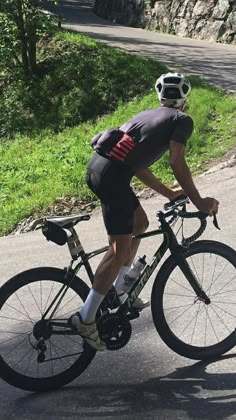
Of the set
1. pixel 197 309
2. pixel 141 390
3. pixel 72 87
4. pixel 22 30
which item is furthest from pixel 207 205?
pixel 22 30

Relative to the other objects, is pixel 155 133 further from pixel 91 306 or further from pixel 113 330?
pixel 113 330

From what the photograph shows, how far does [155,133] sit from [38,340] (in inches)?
56.5

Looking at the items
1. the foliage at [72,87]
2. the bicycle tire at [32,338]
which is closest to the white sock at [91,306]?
the bicycle tire at [32,338]

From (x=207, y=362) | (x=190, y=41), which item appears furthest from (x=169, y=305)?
(x=190, y=41)

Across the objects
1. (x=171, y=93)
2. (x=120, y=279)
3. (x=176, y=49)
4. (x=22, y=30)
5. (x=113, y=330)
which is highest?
(x=22, y=30)

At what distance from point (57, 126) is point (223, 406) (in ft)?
33.2

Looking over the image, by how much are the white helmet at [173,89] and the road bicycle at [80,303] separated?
0.59m

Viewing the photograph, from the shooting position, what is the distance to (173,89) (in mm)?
3807

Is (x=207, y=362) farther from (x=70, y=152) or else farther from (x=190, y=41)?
(x=190, y=41)

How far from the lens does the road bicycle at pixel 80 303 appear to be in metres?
3.83

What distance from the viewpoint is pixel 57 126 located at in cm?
1311

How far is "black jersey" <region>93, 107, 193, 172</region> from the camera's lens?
3688 millimetres

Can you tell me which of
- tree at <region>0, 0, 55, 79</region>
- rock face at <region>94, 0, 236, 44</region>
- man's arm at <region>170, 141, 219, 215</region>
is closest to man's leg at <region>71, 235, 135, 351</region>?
man's arm at <region>170, 141, 219, 215</region>

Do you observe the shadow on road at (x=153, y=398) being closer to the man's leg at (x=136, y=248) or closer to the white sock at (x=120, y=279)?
the man's leg at (x=136, y=248)
